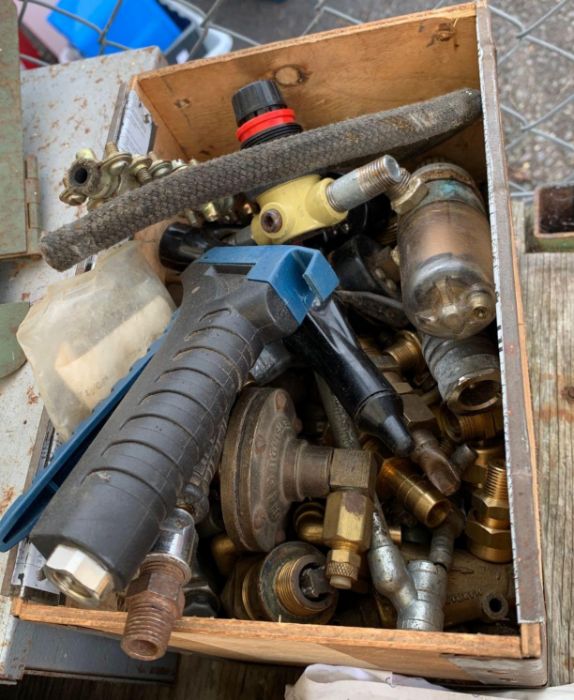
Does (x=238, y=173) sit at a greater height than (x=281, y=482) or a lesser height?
greater

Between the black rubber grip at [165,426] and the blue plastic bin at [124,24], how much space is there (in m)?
1.18

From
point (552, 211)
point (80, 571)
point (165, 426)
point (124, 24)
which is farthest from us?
point (124, 24)

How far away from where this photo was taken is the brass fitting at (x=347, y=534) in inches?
32.3

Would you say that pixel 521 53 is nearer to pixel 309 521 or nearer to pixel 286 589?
pixel 309 521

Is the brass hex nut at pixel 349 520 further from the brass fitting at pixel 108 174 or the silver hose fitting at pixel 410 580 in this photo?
the brass fitting at pixel 108 174

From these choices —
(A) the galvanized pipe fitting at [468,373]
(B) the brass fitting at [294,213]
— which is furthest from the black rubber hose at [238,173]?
(A) the galvanized pipe fitting at [468,373]

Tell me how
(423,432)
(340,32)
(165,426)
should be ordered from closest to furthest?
1. (165,426)
2. (423,432)
3. (340,32)

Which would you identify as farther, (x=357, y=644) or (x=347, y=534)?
(x=347, y=534)

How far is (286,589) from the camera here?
2.72 feet

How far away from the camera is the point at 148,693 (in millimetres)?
1224

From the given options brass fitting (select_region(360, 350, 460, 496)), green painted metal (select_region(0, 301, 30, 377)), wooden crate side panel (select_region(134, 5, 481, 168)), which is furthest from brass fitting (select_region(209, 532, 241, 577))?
wooden crate side panel (select_region(134, 5, 481, 168))

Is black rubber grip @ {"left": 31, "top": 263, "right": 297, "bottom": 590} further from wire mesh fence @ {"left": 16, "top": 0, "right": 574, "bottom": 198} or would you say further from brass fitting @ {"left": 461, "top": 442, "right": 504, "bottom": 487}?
wire mesh fence @ {"left": 16, "top": 0, "right": 574, "bottom": 198}

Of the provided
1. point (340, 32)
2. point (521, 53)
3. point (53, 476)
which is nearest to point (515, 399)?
point (53, 476)

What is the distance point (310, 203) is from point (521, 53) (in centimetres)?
145
